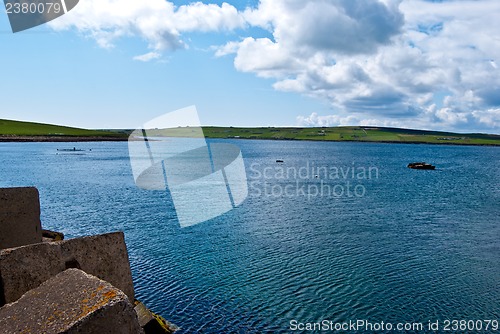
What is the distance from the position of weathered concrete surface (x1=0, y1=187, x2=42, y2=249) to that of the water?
699 cm

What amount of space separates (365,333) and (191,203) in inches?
1203

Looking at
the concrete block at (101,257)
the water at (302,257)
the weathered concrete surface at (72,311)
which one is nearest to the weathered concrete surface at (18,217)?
the concrete block at (101,257)

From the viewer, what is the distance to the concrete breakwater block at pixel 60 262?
9.62m

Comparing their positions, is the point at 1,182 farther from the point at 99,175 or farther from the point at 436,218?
the point at 436,218

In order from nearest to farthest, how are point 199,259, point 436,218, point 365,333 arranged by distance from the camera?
point 365,333
point 199,259
point 436,218

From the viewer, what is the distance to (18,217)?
523 inches

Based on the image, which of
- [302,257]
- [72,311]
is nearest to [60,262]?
[72,311]

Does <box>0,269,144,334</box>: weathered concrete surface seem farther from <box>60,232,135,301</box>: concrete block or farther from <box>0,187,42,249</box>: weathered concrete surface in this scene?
<box>0,187,42,249</box>: weathered concrete surface

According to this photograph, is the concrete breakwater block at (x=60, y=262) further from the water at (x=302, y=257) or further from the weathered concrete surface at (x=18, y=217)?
the water at (x=302, y=257)

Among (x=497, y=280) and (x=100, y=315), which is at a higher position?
(x=100, y=315)

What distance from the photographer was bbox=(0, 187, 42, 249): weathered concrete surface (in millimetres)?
12984

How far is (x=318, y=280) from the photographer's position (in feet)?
73.3

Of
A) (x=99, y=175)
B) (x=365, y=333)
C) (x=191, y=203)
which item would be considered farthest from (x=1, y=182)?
(x=365, y=333)

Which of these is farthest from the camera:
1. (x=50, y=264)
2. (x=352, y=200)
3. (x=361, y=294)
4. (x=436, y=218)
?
(x=352, y=200)
